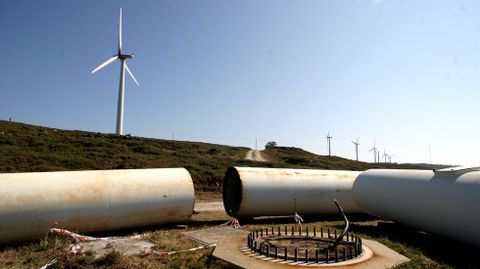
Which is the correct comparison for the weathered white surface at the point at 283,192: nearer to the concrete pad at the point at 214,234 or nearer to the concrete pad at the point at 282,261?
the concrete pad at the point at 214,234

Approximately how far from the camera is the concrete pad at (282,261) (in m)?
6.52

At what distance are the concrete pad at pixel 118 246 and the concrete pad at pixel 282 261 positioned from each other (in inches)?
73.2

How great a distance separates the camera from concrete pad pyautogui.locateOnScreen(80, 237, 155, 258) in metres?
8.00

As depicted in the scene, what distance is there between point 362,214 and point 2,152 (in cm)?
2420

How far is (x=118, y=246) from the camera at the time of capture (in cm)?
856

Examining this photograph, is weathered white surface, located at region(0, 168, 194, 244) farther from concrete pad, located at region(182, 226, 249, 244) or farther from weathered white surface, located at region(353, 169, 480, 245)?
weathered white surface, located at region(353, 169, 480, 245)

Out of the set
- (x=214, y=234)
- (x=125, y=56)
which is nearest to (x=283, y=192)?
(x=214, y=234)

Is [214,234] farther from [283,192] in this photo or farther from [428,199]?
[428,199]

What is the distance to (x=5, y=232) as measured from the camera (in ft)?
27.8

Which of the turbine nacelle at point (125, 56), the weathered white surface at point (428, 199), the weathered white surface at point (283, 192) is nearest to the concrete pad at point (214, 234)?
the weathered white surface at point (283, 192)

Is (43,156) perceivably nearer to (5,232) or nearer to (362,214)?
(5,232)

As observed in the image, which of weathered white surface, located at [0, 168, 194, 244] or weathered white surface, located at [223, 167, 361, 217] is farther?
weathered white surface, located at [223, 167, 361, 217]

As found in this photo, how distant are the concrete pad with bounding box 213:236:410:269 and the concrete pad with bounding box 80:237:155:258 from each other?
6.10ft

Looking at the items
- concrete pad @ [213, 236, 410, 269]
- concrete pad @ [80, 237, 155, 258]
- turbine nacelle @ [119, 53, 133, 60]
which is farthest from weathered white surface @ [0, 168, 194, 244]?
turbine nacelle @ [119, 53, 133, 60]
